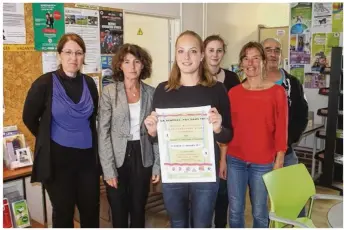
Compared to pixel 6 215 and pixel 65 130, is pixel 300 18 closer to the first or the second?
pixel 65 130

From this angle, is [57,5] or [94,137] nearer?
[94,137]

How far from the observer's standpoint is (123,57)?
2102 millimetres

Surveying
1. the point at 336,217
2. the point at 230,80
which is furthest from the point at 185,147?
the point at 230,80

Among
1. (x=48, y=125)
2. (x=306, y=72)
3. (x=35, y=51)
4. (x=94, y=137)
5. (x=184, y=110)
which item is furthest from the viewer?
(x=306, y=72)

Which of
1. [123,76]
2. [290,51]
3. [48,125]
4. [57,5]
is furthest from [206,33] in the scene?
[48,125]

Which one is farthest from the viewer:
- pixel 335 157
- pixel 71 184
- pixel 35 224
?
pixel 335 157

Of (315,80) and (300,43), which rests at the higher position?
(300,43)

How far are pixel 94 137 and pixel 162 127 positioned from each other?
61cm

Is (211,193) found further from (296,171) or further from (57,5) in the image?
(57,5)

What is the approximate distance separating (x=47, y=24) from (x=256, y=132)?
6.84 feet

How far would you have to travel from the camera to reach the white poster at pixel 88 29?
10.9 feet

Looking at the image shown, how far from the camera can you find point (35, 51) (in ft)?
10.0

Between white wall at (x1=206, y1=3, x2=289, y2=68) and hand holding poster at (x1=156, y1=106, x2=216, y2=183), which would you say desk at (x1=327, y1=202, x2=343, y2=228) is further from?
white wall at (x1=206, y1=3, x2=289, y2=68)

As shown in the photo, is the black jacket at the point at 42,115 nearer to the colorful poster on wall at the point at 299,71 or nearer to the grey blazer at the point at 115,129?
the grey blazer at the point at 115,129
